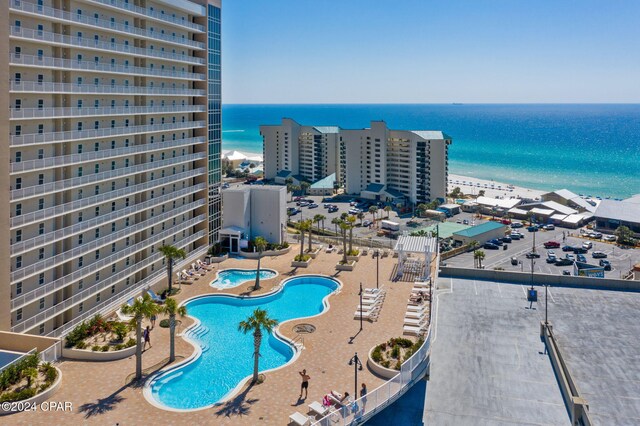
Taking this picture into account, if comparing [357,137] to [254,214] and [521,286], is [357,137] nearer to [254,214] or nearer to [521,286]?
[254,214]

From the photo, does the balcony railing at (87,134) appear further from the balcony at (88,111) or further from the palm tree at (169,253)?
the palm tree at (169,253)

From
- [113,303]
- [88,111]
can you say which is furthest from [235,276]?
[88,111]

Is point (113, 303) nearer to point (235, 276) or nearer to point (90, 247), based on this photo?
point (90, 247)

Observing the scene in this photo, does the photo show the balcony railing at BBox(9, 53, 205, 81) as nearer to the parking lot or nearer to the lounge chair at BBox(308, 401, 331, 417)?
the lounge chair at BBox(308, 401, 331, 417)

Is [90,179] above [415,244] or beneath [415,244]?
above

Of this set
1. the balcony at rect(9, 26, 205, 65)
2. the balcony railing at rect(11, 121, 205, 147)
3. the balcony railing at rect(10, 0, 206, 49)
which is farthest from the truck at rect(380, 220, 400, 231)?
the balcony railing at rect(10, 0, 206, 49)

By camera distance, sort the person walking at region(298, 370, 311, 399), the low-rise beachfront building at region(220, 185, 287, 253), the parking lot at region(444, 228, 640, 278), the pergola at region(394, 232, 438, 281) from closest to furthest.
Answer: the person walking at region(298, 370, 311, 399)
the pergola at region(394, 232, 438, 281)
the low-rise beachfront building at region(220, 185, 287, 253)
the parking lot at region(444, 228, 640, 278)
